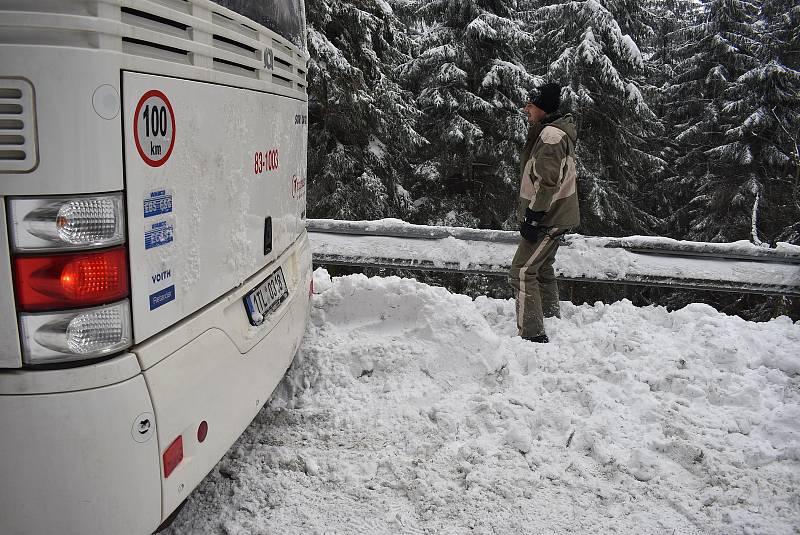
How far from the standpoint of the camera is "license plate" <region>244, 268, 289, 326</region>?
295 cm

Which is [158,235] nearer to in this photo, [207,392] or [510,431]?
[207,392]

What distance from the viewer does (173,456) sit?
7.07 ft

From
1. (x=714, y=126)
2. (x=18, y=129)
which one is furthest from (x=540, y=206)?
(x=714, y=126)

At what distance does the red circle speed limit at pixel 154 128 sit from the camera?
192cm

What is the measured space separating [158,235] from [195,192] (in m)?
0.32

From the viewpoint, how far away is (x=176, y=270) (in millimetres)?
2209

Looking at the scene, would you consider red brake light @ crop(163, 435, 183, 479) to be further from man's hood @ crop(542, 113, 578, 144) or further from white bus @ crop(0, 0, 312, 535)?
man's hood @ crop(542, 113, 578, 144)

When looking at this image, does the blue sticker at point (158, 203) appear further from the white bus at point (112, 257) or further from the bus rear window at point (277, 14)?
the bus rear window at point (277, 14)

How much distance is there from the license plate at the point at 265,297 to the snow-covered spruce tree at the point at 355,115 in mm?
10407

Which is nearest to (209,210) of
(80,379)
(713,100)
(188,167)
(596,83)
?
(188,167)

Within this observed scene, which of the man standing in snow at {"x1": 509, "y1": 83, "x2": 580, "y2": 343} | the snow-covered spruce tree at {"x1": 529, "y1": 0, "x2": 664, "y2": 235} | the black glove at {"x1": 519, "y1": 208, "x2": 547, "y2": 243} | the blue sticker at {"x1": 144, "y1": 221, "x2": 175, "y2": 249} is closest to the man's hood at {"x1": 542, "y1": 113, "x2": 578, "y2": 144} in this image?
the man standing in snow at {"x1": 509, "y1": 83, "x2": 580, "y2": 343}

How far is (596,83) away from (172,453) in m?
18.4

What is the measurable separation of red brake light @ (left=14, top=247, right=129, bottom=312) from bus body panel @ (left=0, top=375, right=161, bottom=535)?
0.29 metres

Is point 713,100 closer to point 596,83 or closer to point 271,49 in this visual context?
point 596,83
